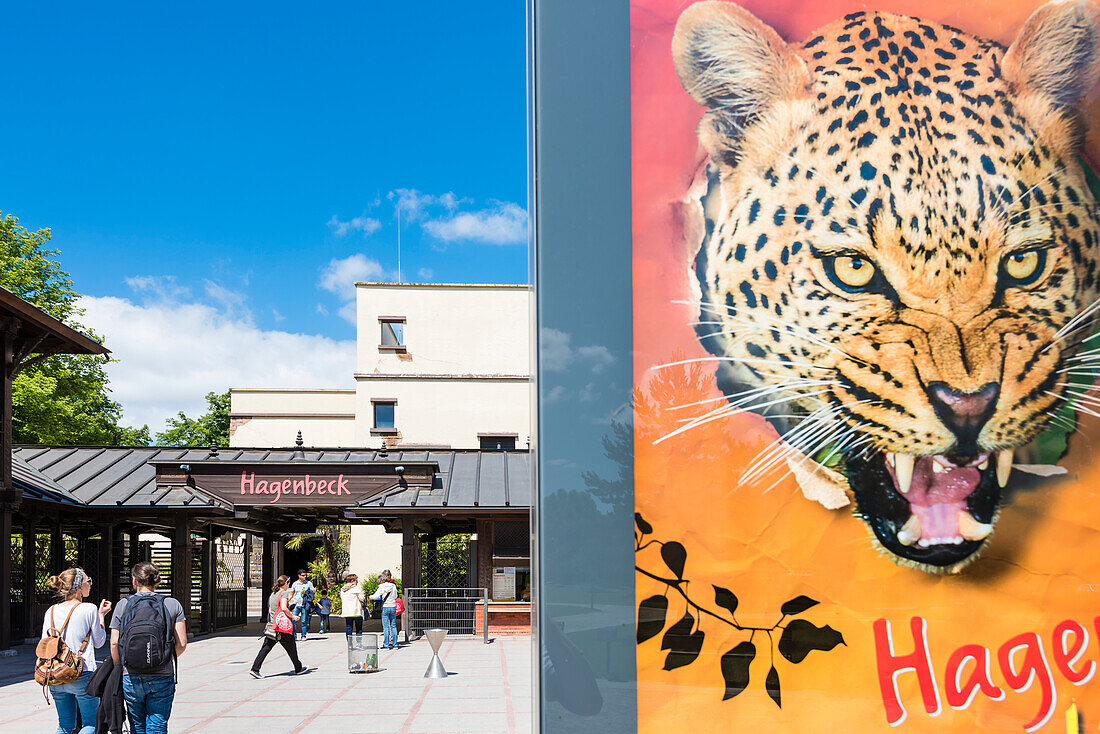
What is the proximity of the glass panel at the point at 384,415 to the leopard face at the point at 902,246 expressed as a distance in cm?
3380

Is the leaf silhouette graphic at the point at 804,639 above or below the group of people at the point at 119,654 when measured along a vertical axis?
above

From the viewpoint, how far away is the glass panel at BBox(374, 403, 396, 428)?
3603cm

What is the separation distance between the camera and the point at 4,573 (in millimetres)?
16750

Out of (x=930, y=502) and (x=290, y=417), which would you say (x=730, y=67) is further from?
(x=290, y=417)

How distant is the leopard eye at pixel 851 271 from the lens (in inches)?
126

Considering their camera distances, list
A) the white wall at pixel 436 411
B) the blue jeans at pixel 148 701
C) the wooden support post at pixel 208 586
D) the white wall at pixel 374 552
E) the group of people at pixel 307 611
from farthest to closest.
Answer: the white wall at pixel 436 411 < the white wall at pixel 374 552 < the wooden support post at pixel 208 586 < the group of people at pixel 307 611 < the blue jeans at pixel 148 701

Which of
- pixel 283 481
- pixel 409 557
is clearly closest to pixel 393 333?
pixel 409 557

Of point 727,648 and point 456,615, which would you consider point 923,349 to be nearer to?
point 727,648

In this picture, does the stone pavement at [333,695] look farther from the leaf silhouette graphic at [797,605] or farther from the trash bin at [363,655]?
the leaf silhouette graphic at [797,605]

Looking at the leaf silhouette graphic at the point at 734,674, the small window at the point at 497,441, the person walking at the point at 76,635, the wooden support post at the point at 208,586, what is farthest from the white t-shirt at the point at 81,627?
the small window at the point at 497,441

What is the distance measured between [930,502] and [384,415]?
34134 millimetres

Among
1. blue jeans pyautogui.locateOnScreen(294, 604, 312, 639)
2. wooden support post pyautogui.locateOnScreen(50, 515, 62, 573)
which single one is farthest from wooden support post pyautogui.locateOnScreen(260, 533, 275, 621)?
wooden support post pyautogui.locateOnScreen(50, 515, 62, 573)

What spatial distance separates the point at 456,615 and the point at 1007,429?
18.1 m

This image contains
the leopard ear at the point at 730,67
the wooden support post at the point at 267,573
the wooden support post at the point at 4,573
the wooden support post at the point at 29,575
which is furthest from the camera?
the wooden support post at the point at 267,573
